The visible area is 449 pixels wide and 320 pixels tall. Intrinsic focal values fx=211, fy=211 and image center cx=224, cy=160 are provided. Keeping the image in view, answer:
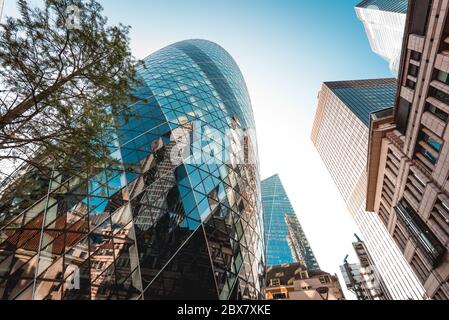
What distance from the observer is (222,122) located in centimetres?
2075

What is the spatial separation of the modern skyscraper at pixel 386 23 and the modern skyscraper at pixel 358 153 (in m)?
25.1

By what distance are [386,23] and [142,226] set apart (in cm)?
13734

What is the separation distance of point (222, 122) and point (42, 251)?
633 inches

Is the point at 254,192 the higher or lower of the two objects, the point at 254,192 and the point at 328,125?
the lower

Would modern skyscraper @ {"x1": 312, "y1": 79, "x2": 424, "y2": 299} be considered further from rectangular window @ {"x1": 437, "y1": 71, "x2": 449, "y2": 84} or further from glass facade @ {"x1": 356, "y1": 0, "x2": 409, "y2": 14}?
rectangular window @ {"x1": 437, "y1": 71, "x2": 449, "y2": 84}

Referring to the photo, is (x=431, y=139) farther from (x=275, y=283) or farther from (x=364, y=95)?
(x=364, y=95)

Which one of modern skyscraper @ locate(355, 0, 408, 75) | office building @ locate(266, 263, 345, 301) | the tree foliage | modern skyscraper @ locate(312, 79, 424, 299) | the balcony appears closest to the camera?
the tree foliage

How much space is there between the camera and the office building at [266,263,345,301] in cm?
3406

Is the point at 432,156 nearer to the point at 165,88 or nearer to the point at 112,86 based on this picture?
the point at 112,86

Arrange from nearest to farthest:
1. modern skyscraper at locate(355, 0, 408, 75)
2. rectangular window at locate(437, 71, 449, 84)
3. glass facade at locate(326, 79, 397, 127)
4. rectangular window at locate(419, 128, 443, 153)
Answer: rectangular window at locate(437, 71, 449, 84) → rectangular window at locate(419, 128, 443, 153) → glass facade at locate(326, 79, 397, 127) → modern skyscraper at locate(355, 0, 408, 75)

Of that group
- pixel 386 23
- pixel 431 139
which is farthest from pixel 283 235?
pixel 386 23

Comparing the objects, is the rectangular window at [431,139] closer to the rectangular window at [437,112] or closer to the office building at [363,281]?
the rectangular window at [437,112]

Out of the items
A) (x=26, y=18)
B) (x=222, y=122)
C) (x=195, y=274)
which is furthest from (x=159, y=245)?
(x=222, y=122)

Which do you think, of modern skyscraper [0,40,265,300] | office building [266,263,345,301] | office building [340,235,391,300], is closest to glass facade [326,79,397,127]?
office building [340,235,391,300]
